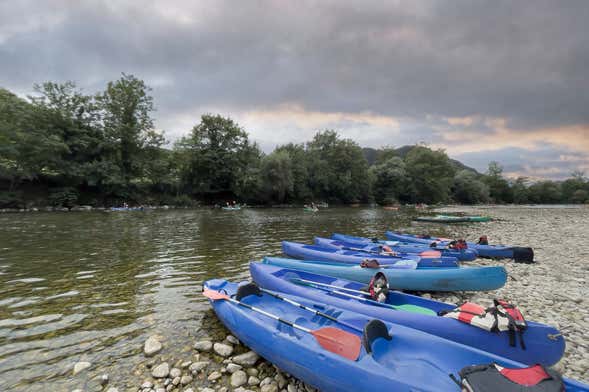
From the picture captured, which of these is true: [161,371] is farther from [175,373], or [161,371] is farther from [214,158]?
[214,158]

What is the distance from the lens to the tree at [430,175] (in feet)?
257

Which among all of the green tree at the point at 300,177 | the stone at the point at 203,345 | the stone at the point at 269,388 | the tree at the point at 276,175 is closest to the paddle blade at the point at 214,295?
the stone at the point at 203,345

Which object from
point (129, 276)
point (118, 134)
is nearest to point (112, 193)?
point (118, 134)

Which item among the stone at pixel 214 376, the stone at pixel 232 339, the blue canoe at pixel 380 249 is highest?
the blue canoe at pixel 380 249

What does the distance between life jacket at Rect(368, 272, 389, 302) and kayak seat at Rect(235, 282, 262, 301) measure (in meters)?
2.23

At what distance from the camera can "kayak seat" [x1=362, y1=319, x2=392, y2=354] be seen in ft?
10.9

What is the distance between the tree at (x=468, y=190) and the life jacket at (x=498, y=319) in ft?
328

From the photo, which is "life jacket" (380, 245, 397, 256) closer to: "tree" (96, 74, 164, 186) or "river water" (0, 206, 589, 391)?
"river water" (0, 206, 589, 391)

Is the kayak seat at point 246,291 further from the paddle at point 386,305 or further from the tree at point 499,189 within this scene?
the tree at point 499,189

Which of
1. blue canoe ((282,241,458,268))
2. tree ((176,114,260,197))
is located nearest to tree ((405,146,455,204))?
tree ((176,114,260,197))

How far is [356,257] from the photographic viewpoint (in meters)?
9.14

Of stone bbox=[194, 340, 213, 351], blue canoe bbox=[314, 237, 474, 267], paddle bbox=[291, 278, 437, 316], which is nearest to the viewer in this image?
stone bbox=[194, 340, 213, 351]

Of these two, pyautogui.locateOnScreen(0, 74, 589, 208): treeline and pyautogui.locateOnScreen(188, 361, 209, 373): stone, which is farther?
pyautogui.locateOnScreen(0, 74, 589, 208): treeline

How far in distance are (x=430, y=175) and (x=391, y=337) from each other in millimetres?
85222
